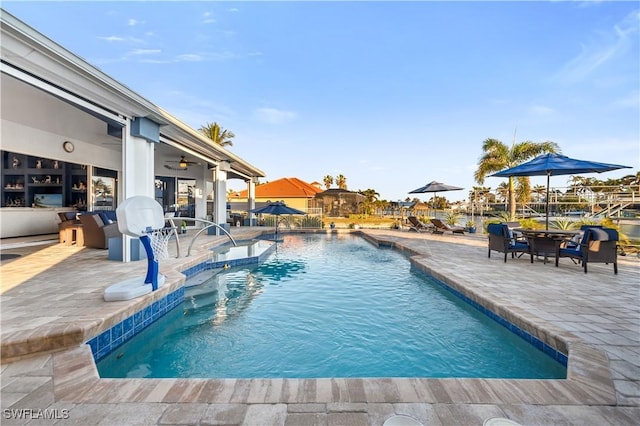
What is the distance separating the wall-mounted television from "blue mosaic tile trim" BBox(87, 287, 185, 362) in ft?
28.8

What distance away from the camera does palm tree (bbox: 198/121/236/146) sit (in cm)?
2653

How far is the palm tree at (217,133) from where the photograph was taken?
26531mm

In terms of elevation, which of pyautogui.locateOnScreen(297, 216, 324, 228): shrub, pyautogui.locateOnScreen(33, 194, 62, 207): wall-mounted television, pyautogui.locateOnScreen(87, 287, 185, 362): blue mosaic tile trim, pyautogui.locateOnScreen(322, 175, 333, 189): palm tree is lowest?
pyautogui.locateOnScreen(87, 287, 185, 362): blue mosaic tile trim

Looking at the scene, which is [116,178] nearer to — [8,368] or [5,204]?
[5,204]

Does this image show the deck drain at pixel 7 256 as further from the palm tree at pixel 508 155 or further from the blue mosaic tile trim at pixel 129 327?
the palm tree at pixel 508 155

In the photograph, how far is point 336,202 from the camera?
1201 inches

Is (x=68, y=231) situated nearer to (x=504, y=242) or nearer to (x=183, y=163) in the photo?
(x=183, y=163)

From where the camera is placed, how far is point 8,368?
2455mm

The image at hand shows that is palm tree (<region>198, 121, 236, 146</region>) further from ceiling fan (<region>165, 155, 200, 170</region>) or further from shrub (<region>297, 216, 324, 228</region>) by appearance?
shrub (<region>297, 216, 324, 228</region>)

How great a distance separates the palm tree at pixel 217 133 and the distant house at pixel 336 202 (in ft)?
33.1

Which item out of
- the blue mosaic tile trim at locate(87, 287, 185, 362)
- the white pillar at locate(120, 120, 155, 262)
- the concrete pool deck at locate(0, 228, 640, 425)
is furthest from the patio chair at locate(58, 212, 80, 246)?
the blue mosaic tile trim at locate(87, 287, 185, 362)

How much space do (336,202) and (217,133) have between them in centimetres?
1332

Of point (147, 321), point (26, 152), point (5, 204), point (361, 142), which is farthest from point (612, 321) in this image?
point (361, 142)

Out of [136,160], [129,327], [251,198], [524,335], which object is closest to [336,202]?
[251,198]
